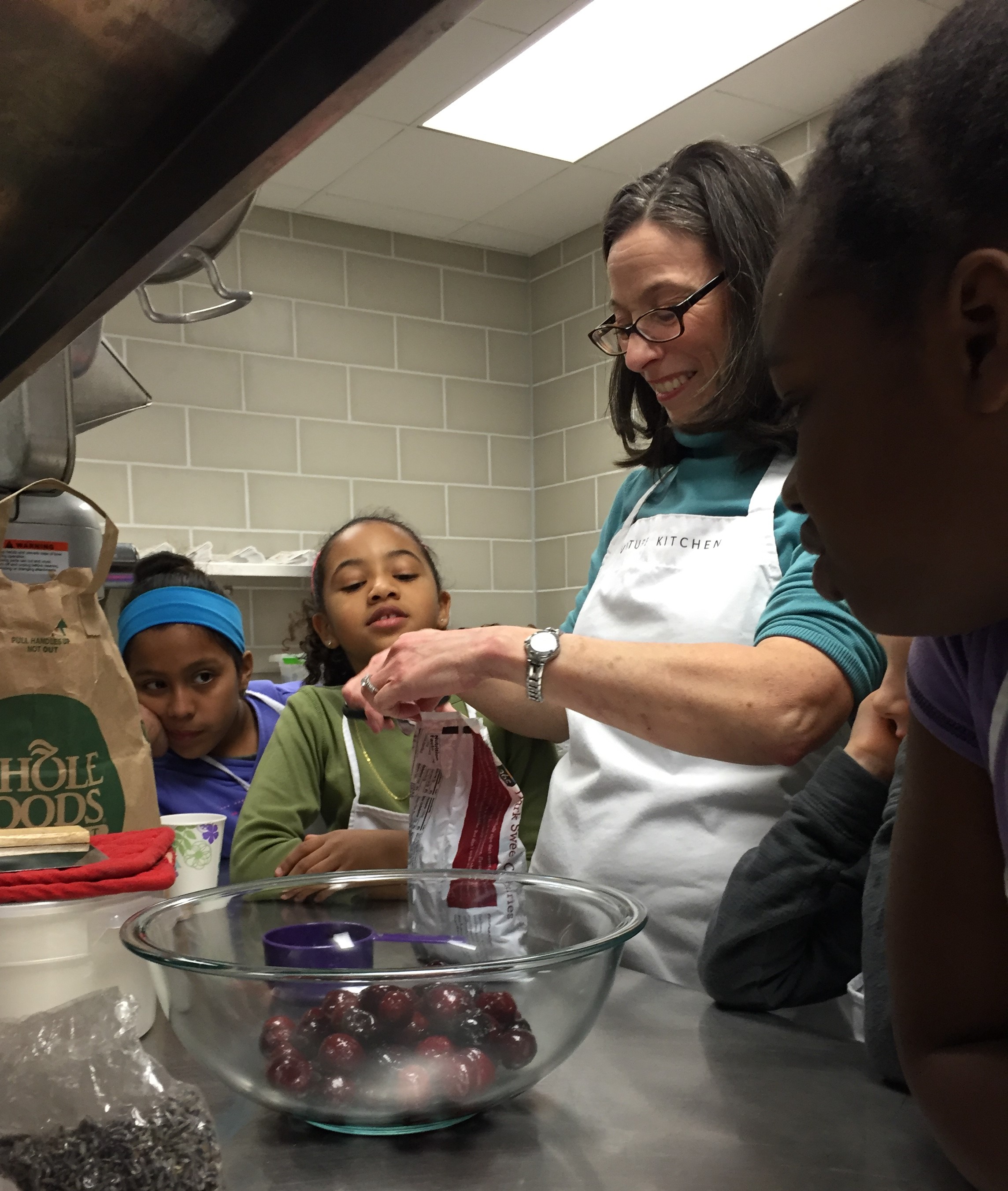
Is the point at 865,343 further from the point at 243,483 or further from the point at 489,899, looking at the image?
the point at 243,483

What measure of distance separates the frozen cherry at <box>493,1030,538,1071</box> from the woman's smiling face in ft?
2.36

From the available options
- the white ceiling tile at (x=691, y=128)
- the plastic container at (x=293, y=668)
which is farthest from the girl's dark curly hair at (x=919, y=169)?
the plastic container at (x=293, y=668)

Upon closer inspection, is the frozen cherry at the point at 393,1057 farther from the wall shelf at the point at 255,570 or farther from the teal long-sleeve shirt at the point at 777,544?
the wall shelf at the point at 255,570

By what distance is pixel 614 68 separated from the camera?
7.11 feet

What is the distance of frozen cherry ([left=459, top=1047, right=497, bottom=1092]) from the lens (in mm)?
505

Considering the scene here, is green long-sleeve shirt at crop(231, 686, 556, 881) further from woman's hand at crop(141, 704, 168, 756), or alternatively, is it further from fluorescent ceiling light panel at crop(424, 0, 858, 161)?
fluorescent ceiling light panel at crop(424, 0, 858, 161)

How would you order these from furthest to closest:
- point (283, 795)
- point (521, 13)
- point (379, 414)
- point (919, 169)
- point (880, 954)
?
point (379, 414)
point (521, 13)
point (283, 795)
point (880, 954)
point (919, 169)

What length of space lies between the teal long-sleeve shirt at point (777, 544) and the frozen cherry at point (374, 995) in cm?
40

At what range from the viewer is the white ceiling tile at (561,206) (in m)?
2.76

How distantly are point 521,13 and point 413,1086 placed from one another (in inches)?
75.9

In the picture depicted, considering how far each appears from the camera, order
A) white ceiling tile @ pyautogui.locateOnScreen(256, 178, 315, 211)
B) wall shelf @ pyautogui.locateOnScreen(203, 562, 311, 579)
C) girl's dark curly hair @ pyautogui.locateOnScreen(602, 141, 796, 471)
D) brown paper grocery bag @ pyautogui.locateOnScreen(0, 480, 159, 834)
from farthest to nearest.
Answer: white ceiling tile @ pyautogui.locateOnScreen(256, 178, 315, 211), wall shelf @ pyautogui.locateOnScreen(203, 562, 311, 579), girl's dark curly hair @ pyautogui.locateOnScreen(602, 141, 796, 471), brown paper grocery bag @ pyautogui.locateOnScreen(0, 480, 159, 834)

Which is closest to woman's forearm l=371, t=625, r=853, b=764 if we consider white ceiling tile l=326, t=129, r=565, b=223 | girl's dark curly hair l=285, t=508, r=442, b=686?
girl's dark curly hair l=285, t=508, r=442, b=686

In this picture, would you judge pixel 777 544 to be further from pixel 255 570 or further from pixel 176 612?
pixel 255 570

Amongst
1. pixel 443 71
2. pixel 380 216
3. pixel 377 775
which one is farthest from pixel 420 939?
pixel 380 216
